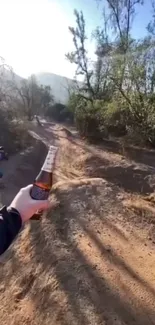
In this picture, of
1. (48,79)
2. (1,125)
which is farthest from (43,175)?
(48,79)

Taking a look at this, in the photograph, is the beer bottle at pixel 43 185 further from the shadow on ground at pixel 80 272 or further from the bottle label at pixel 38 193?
the shadow on ground at pixel 80 272

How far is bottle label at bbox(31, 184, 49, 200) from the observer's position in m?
1.37

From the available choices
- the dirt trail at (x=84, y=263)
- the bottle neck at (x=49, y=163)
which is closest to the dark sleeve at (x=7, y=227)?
the bottle neck at (x=49, y=163)

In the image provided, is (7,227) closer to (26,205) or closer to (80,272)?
(26,205)

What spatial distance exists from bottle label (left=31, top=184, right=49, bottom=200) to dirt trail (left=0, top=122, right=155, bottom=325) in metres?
1.72

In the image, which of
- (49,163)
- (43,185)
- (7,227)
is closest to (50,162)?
(49,163)

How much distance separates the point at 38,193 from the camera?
138 centimetres

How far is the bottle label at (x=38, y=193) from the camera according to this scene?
4.50 ft

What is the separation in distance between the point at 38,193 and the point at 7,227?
8.0 inches

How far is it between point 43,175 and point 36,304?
7.07ft

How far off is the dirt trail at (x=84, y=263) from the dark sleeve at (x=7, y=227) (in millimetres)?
1772

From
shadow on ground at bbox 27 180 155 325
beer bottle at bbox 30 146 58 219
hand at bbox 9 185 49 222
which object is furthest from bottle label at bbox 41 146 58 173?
shadow on ground at bbox 27 180 155 325

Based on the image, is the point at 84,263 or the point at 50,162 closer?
the point at 50,162

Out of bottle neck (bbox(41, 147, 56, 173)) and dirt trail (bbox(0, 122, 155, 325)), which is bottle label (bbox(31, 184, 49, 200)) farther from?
dirt trail (bbox(0, 122, 155, 325))
